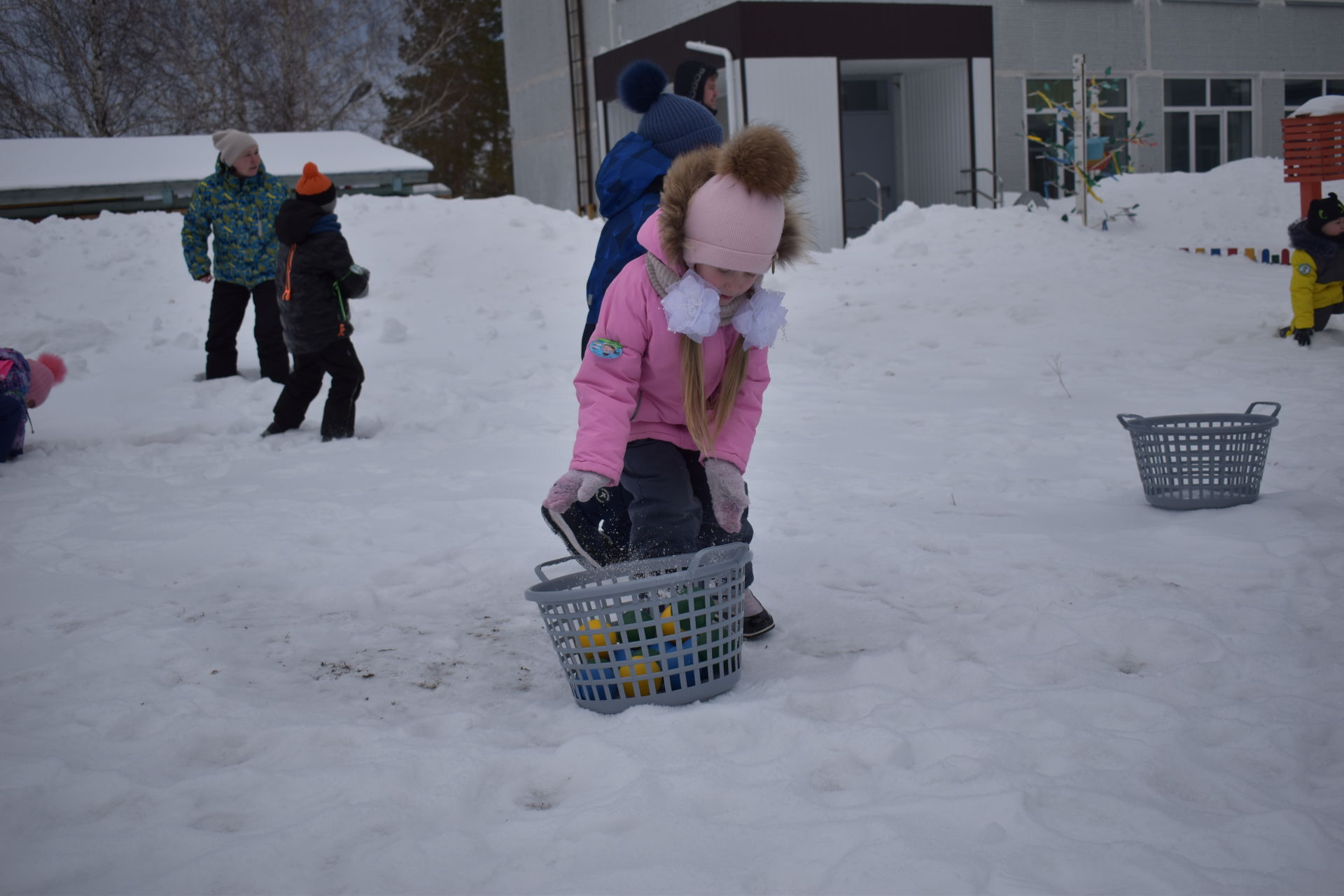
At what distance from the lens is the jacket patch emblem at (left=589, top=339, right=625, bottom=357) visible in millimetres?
2908

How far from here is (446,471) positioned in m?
5.70

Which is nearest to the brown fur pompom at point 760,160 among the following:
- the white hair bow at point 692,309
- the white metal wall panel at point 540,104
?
the white hair bow at point 692,309

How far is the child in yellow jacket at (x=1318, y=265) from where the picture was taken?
318 inches

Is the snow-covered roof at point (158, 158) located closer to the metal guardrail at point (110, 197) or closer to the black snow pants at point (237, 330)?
the metal guardrail at point (110, 197)

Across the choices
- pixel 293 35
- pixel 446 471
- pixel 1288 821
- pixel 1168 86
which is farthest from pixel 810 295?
pixel 293 35

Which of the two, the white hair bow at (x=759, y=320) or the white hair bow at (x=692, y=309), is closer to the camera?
the white hair bow at (x=692, y=309)

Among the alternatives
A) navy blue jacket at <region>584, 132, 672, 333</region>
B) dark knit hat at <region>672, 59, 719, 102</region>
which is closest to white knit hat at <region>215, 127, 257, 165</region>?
dark knit hat at <region>672, 59, 719, 102</region>

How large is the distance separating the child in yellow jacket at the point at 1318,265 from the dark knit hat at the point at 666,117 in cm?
609

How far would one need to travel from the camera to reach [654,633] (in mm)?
2865

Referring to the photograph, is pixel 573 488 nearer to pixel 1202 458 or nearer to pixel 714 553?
pixel 714 553

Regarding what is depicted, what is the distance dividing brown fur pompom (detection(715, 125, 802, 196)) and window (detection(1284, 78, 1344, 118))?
22301mm

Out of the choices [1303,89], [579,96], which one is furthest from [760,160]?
[1303,89]

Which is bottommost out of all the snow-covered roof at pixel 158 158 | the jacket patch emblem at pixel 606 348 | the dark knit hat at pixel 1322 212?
the jacket patch emblem at pixel 606 348

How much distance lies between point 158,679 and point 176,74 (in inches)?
930
